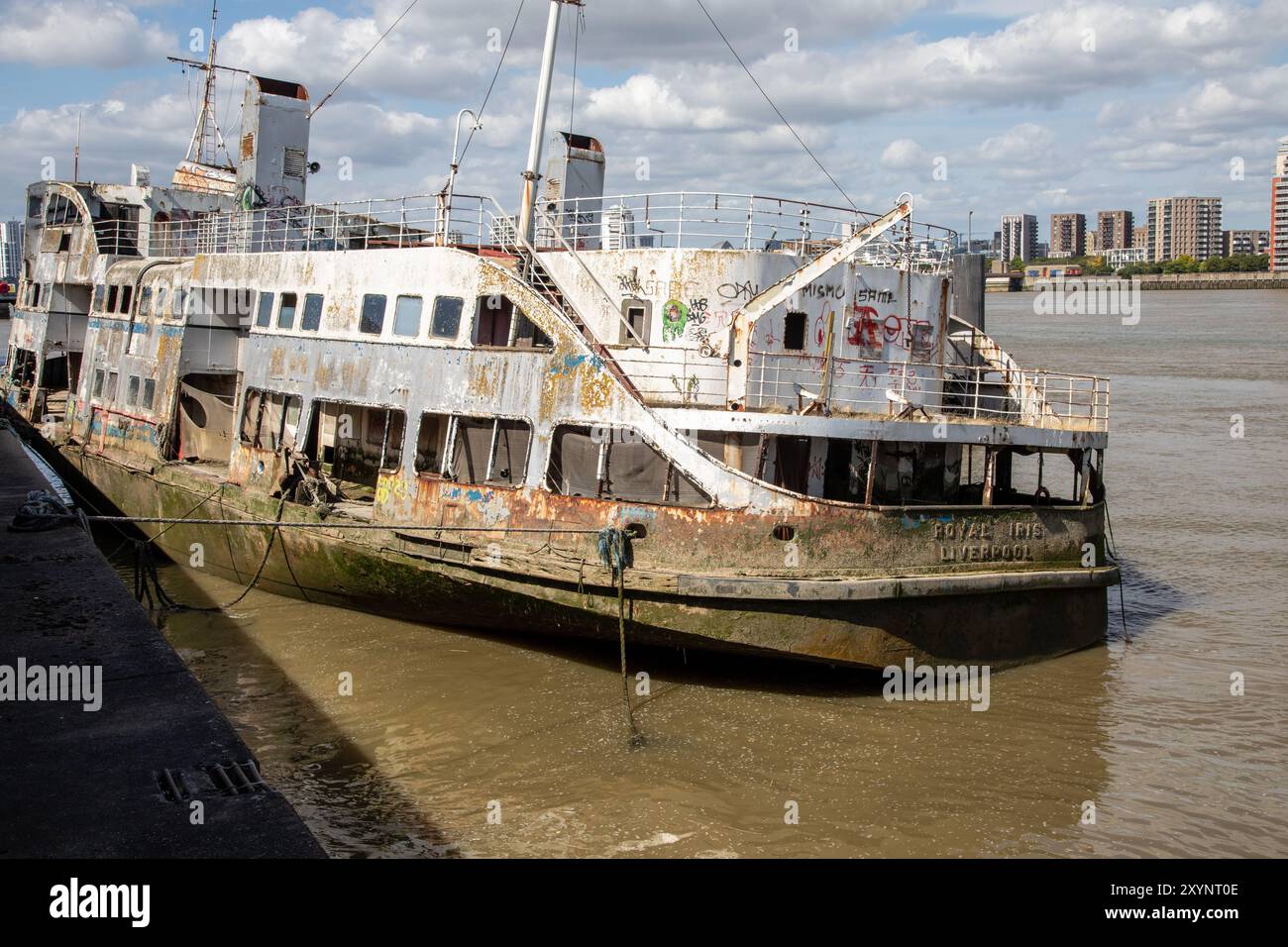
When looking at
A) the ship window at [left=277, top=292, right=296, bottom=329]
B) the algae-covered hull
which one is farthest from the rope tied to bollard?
the ship window at [left=277, top=292, right=296, bottom=329]

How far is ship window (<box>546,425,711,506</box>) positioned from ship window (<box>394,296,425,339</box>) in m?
2.86

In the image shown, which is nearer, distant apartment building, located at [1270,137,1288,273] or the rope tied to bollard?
the rope tied to bollard

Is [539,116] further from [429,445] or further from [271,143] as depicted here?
[271,143]

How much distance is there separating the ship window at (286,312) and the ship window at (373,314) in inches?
84.2

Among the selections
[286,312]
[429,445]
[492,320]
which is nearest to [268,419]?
[286,312]

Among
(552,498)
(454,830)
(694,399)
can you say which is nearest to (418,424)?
(552,498)

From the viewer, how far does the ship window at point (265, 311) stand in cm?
1714

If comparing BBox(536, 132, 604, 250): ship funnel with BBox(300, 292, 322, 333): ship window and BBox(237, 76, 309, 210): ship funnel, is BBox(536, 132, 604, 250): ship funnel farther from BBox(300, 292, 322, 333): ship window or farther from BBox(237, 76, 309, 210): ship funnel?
BBox(237, 76, 309, 210): ship funnel

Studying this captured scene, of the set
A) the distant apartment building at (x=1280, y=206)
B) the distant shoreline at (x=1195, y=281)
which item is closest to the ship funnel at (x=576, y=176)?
the distant shoreline at (x=1195, y=281)

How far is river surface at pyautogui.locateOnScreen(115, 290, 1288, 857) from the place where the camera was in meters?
9.38

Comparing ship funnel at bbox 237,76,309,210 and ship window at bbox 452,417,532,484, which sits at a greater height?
ship funnel at bbox 237,76,309,210

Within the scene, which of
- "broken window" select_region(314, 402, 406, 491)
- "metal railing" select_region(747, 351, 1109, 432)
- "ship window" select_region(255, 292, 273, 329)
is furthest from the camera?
"broken window" select_region(314, 402, 406, 491)
